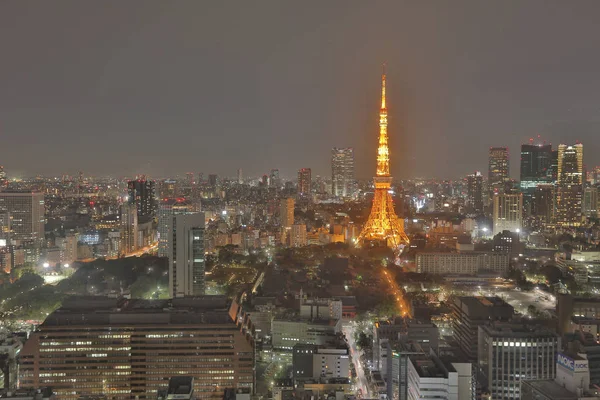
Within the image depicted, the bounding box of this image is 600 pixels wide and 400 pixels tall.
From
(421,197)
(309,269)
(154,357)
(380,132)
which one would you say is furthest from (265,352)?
(421,197)

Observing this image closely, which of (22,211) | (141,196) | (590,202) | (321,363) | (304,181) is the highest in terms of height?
(304,181)

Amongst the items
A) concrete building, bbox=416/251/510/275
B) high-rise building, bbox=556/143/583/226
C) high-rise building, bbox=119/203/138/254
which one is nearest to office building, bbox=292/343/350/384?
concrete building, bbox=416/251/510/275

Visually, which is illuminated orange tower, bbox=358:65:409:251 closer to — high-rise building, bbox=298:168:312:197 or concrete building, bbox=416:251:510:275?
concrete building, bbox=416:251:510:275

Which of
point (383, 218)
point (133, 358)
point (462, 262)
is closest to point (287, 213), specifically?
point (383, 218)

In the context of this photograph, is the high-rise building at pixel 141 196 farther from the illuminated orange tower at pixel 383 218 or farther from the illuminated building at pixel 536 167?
the illuminated building at pixel 536 167

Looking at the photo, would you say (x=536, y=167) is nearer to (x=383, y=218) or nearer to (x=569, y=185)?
(x=569, y=185)

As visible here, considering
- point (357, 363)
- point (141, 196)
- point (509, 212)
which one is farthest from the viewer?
point (141, 196)

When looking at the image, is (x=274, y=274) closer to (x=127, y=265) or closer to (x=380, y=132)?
(x=127, y=265)
